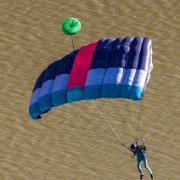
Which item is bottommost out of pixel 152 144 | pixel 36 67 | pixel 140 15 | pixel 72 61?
pixel 72 61

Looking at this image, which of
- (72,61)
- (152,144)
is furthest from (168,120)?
(72,61)

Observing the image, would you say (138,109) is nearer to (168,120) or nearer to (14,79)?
(168,120)

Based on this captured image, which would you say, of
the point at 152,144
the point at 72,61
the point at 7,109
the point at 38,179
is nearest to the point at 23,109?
the point at 7,109

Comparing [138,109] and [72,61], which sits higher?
[138,109]

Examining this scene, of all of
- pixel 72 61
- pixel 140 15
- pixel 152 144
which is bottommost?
pixel 72 61

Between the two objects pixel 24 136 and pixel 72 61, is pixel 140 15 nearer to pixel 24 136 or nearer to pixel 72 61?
pixel 24 136

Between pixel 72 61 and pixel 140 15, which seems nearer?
pixel 72 61
